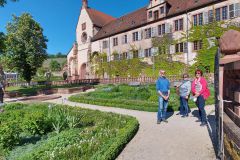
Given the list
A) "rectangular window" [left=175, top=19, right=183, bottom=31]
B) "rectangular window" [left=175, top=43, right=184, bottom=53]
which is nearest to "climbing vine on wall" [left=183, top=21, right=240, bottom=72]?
"rectangular window" [left=175, top=43, right=184, bottom=53]

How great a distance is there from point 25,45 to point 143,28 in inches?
757

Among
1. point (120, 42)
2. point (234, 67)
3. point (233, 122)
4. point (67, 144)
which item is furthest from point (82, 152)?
point (120, 42)

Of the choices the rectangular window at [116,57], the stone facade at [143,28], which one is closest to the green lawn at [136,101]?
the stone facade at [143,28]

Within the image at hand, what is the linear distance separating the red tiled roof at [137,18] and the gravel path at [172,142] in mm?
22362

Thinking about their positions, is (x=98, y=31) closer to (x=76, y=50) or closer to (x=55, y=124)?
(x=76, y=50)

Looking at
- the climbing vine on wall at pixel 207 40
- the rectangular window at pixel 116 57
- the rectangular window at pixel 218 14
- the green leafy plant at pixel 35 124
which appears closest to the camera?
the green leafy plant at pixel 35 124

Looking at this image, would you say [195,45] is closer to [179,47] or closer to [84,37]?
[179,47]

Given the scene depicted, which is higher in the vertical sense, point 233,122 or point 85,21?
point 85,21

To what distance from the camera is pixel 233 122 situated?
3771 millimetres

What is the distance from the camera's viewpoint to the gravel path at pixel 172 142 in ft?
19.0

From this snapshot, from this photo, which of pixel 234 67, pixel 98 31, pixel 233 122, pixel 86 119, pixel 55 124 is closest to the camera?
pixel 234 67

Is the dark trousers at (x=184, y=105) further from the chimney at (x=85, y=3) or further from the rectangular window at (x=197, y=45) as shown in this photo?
the chimney at (x=85, y=3)

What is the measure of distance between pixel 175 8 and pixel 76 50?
2425cm

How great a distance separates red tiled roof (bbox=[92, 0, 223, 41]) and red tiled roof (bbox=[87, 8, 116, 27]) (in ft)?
5.46
